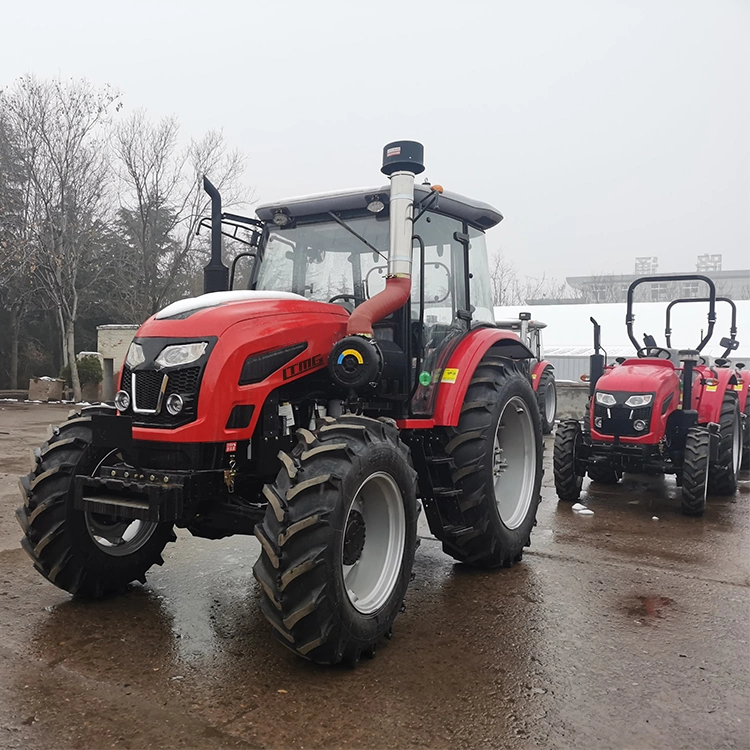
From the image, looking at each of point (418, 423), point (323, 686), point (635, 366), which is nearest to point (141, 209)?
point (635, 366)

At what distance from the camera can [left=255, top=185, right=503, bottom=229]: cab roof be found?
4555 mm

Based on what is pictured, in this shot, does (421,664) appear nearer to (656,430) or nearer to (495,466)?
(495,466)

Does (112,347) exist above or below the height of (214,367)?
below

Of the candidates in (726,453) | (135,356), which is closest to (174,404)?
(135,356)

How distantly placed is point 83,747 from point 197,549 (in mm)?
2739

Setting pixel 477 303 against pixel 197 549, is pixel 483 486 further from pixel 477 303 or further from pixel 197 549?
pixel 197 549

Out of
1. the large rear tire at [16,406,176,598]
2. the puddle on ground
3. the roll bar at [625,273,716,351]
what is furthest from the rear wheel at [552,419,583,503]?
the large rear tire at [16,406,176,598]

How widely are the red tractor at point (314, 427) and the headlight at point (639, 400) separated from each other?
236cm

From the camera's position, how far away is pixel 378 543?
3832 mm

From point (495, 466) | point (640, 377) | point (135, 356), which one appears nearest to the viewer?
point (135, 356)

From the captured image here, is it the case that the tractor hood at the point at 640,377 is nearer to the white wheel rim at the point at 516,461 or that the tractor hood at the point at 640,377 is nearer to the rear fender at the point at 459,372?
the white wheel rim at the point at 516,461

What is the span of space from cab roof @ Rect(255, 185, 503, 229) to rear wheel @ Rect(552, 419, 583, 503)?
307 centimetres

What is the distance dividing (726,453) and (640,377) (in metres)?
1.33

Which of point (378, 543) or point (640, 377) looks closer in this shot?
point (378, 543)
